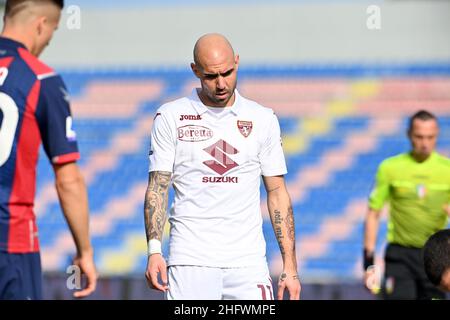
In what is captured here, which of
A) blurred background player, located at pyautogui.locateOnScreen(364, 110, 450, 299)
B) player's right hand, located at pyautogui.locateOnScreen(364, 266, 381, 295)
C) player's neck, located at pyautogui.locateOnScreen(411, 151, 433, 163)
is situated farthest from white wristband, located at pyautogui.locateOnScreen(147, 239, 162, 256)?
player's neck, located at pyautogui.locateOnScreen(411, 151, 433, 163)

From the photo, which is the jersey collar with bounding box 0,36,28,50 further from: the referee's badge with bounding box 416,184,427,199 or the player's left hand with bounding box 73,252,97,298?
the referee's badge with bounding box 416,184,427,199

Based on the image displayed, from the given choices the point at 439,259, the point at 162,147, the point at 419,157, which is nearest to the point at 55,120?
the point at 162,147

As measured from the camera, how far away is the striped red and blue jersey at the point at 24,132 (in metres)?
4.43

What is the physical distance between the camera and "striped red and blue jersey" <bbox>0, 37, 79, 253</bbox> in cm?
443

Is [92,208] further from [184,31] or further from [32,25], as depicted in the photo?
[32,25]

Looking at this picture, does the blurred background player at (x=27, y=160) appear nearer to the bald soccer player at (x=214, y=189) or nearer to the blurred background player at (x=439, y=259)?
the bald soccer player at (x=214, y=189)

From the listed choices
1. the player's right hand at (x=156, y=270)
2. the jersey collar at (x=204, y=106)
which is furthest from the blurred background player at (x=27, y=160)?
the jersey collar at (x=204, y=106)

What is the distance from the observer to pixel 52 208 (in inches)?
593

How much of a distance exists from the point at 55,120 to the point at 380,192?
213 inches

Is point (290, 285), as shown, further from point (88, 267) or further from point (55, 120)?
point (55, 120)

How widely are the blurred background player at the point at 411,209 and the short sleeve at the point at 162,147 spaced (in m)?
3.86

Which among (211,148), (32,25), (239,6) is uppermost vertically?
(239,6)
